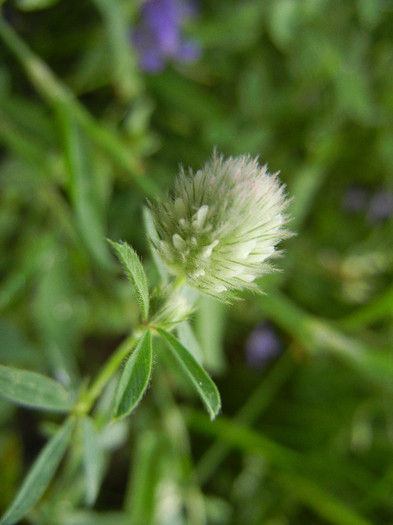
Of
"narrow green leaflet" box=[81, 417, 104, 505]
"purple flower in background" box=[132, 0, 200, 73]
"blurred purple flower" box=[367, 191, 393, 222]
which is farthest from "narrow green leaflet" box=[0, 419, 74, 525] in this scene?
"blurred purple flower" box=[367, 191, 393, 222]

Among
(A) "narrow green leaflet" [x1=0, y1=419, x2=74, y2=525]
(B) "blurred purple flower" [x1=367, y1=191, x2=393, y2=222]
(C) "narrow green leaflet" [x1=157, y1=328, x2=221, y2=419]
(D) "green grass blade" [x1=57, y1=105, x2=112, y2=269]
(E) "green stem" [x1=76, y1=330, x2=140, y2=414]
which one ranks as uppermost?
(B) "blurred purple flower" [x1=367, y1=191, x2=393, y2=222]

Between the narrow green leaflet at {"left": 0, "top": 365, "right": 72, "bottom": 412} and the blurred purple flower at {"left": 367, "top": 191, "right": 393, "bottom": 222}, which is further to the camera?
the blurred purple flower at {"left": 367, "top": 191, "right": 393, "bottom": 222}

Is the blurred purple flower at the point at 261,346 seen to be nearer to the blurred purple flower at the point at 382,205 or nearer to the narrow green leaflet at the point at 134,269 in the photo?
the blurred purple flower at the point at 382,205

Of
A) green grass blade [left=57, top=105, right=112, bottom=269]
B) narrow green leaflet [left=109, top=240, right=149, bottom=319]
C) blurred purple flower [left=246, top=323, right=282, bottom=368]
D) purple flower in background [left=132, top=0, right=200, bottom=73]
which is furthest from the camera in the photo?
blurred purple flower [left=246, top=323, right=282, bottom=368]

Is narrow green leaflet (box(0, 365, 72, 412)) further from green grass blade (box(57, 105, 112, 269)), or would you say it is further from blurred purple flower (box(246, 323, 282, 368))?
blurred purple flower (box(246, 323, 282, 368))

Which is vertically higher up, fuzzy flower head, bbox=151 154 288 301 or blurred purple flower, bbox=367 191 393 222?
blurred purple flower, bbox=367 191 393 222

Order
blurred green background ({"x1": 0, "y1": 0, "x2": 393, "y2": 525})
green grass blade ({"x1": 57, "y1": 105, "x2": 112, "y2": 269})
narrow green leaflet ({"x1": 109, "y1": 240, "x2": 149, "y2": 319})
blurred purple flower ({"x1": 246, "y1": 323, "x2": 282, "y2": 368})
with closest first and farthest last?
narrow green leaflet ({"x1": 109, "y1": 240, "x2": 149, "y2": 319}) → green grass blade ({"x1": 57, "y1": 105, "x2": 112, "y2": 269}) → blurred green background ({"x1": 0, "y1": 0, "x2": 393, "y2": 525}) → blurred purple flower ({"x1": 246, "y1": 323, "x2": 282, "y2": 368})

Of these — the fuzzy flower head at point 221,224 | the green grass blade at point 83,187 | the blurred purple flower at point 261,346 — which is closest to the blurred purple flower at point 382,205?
the blurred purple flower at point 261,346

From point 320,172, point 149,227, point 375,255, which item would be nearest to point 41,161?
point 149,227
